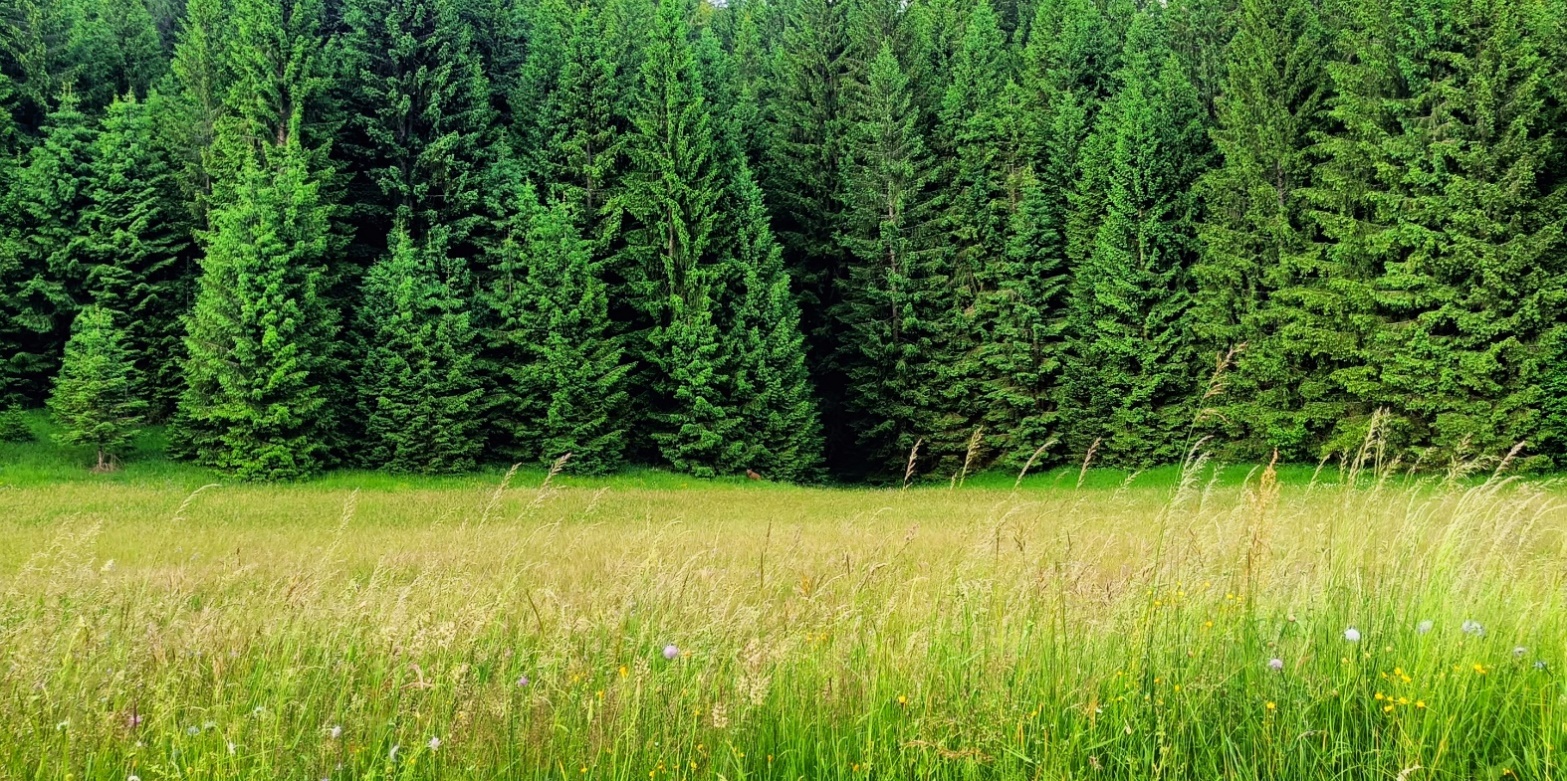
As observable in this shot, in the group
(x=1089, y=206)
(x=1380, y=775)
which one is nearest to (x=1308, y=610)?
(x=1380, y=775)

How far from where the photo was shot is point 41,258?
108ft

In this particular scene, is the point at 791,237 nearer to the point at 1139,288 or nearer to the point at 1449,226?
the point at 1139,288

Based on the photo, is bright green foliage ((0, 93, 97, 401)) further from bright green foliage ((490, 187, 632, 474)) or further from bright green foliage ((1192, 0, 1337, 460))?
bright green foliage ((1192, 0, 1337, 460))

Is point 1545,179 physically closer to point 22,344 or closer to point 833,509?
point 833,509

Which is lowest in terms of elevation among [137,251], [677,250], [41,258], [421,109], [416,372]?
[416,372]

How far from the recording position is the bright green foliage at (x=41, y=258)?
104 feet

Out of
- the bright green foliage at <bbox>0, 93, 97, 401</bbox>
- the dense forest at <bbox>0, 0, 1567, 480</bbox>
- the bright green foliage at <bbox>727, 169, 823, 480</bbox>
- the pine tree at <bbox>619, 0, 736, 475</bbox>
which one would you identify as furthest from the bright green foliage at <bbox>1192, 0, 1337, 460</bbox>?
the bright green foliage at <bbox>0, 93, 97, 401</bbox>

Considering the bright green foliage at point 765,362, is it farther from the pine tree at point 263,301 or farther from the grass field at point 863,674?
the grass field at point 863,674

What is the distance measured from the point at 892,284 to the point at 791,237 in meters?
5.05

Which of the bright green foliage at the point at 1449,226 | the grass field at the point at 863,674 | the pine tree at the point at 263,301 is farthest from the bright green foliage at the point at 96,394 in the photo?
the bright green foliage at the point at 1449,226

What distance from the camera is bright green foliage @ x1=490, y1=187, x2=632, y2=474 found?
30.5 m

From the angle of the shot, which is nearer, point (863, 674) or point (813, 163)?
point (863, 674)

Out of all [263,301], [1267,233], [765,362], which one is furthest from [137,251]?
[1267,233]

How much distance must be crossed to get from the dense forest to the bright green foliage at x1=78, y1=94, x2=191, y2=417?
0.64 feet
